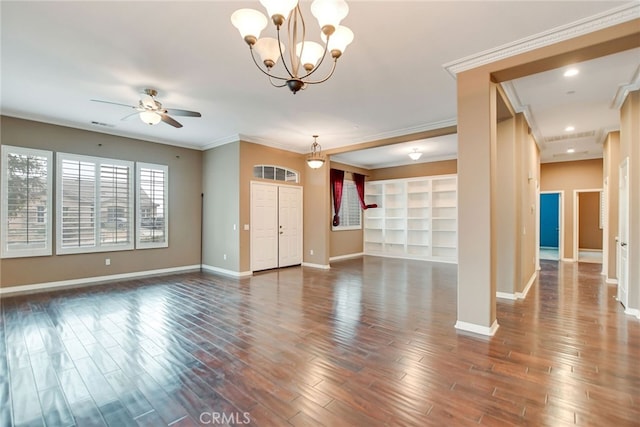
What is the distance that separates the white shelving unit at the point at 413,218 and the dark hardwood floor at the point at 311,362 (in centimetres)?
403

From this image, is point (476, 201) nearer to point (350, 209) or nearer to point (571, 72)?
point (571, 72)

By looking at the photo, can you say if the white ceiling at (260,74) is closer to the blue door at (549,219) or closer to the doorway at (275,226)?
the doorway at (275,226)

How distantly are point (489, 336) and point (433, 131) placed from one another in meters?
3.80

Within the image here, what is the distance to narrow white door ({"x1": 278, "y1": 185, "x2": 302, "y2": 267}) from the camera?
24.6 feet

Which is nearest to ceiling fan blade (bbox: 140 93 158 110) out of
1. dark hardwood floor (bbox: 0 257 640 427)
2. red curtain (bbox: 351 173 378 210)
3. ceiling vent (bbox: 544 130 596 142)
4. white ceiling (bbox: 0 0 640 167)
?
white ceiling (bbox: 0 0 640 167)

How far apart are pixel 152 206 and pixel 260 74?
4610mm

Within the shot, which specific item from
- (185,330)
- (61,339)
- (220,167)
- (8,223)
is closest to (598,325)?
(185,330)

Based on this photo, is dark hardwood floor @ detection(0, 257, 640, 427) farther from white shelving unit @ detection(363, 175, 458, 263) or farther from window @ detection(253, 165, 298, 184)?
white shelving unit @ detection(363, 175, 458, 263)

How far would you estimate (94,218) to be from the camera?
5.89m

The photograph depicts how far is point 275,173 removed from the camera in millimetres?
7418

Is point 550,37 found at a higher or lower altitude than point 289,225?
higher

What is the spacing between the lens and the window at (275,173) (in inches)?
274

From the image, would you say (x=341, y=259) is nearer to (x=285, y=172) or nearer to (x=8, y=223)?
(x=285, y=172)

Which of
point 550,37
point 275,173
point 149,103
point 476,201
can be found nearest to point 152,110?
point 149,103
